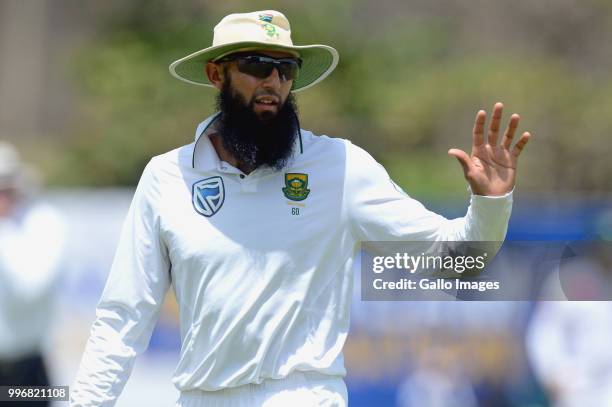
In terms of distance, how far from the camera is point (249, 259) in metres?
4.25

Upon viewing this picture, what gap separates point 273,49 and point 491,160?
0.93m

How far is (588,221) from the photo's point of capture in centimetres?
916

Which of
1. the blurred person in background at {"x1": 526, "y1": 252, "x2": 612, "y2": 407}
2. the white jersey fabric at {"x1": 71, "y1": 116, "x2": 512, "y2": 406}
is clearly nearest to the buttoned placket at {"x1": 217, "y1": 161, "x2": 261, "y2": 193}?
the white jersey fabric at {"x1": 71, "y1": 116, "x2": 512, "y2": 406}

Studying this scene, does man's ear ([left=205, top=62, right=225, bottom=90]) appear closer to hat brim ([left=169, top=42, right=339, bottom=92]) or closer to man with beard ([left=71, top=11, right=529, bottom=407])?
hat brim ([left=169, top=42, right=339, bottom=92])

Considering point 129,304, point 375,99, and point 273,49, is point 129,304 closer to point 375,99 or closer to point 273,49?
point 273,49

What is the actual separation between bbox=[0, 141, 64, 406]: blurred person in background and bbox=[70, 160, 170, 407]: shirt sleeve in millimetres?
3640

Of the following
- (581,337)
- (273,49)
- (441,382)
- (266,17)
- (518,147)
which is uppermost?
(266,17)

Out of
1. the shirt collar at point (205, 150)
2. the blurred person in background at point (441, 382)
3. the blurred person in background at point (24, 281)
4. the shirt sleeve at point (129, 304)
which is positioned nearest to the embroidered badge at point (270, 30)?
the shirt collar at point (205, 150)

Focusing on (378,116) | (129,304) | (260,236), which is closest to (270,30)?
(260,236)

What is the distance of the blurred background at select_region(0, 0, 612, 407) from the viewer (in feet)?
31.1

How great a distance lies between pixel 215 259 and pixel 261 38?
85cm

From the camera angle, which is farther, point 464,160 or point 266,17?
point 266,17

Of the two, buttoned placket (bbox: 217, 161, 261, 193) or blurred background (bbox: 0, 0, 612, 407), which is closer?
buttoned placket (bbox: 217, 161, 261, 193)

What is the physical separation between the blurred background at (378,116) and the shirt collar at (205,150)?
495 cm
